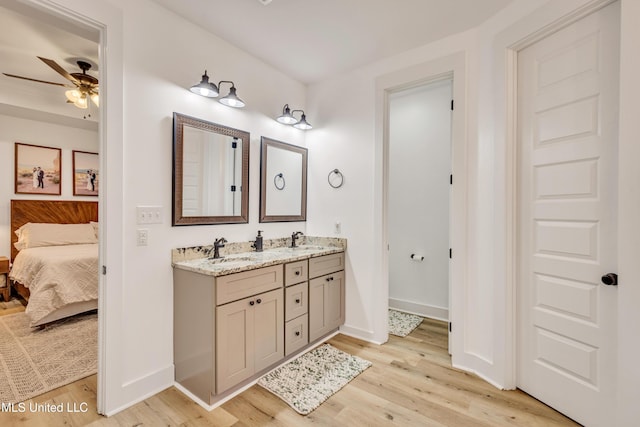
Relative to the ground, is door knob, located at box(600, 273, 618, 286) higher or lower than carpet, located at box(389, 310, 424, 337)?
higher

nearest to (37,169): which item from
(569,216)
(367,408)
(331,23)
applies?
(331,23)

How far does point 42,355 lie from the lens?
2.54 m

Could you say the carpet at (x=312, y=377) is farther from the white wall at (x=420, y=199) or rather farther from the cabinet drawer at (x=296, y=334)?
the white wall at (x=420, y=199)

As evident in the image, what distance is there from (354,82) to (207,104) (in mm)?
1483

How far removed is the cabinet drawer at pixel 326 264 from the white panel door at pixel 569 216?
150cm

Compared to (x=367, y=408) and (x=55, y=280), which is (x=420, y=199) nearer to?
(x=367, y=408)

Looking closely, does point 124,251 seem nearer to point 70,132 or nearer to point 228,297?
point 228,297

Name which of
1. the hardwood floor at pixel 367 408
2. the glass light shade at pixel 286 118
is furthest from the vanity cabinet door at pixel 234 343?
the glass light shade at pixel 286 118

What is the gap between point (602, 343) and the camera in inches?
64.8

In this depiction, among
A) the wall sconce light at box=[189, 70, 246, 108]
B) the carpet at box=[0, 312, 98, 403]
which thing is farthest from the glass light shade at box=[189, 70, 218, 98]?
the carpet at box=[0, 312, 98, 403]

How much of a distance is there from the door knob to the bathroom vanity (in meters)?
1.90

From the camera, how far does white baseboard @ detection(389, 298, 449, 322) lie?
3.42m

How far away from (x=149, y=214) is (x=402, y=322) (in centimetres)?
278

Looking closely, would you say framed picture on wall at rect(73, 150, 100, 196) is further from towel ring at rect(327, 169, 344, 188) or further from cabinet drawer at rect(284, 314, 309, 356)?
cabinet drawer at rect(284, 314, 309, 356)
